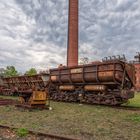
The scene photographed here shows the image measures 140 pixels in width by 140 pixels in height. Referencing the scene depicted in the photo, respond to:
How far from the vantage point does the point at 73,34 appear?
34125 millimetres

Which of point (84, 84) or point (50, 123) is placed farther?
point (84, 84)

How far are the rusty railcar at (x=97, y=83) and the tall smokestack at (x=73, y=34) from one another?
13690mm

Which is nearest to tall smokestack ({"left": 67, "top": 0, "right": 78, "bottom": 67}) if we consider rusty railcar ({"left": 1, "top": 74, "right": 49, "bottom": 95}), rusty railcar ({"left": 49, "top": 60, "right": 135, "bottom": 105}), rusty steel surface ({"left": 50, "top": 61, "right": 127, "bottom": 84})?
rusty railcar ({"left": 1, "top": 74, "right": 49, "bottom": 95})

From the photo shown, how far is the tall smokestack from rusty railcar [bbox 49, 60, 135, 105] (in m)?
13.7

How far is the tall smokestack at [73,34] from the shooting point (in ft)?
110

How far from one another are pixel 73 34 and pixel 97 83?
18871 mm

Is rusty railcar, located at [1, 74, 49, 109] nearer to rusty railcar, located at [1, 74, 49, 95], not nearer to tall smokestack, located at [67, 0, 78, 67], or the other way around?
rusty railcar, located at [1, 74, 49, 95]

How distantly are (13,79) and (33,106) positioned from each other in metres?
16.3

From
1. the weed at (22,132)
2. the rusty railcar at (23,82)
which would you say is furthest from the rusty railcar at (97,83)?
the weed at (22,132)

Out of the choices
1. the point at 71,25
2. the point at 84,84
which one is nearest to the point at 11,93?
the point at 84,84

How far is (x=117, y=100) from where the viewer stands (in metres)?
15.2

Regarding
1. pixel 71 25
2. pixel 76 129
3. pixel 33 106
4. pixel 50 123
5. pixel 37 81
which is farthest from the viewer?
pixel 71 25

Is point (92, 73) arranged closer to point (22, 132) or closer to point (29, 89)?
point (29, 89)

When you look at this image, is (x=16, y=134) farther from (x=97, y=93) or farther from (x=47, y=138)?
(x=97, y=93)
